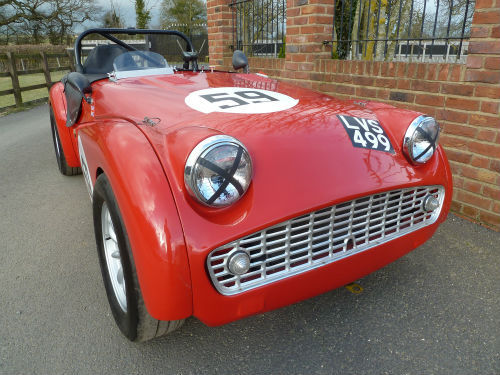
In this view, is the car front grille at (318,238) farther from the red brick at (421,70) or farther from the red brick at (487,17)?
the red brick at (421,70)

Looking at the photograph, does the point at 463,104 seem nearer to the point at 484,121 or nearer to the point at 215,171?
the point at 484,121

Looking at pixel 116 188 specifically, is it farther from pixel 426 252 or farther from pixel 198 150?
pixel 426 252

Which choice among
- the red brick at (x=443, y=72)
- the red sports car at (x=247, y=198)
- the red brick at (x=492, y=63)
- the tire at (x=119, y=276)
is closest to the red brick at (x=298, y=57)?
the red brick at (x=443, y=72)

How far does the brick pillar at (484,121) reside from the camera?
2.62 metres

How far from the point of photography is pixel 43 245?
8.72ft

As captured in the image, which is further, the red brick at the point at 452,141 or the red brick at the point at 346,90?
the red brick at the point at 346,90

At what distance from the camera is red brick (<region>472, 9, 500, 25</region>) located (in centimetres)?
257

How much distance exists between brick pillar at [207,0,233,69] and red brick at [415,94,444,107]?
→ 367cm

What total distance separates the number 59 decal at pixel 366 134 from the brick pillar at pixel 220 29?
462 centimetres

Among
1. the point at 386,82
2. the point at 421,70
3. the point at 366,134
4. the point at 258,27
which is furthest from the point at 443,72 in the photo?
the point at 258,27

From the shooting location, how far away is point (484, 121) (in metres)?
2.72

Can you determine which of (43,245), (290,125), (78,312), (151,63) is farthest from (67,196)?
(290,125)

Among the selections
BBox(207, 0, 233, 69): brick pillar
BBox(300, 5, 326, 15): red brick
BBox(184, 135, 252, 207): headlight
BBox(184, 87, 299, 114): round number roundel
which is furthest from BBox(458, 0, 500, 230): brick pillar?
BBox(207, 0, 233, 69): brick pillar

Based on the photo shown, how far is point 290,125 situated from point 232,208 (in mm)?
572
